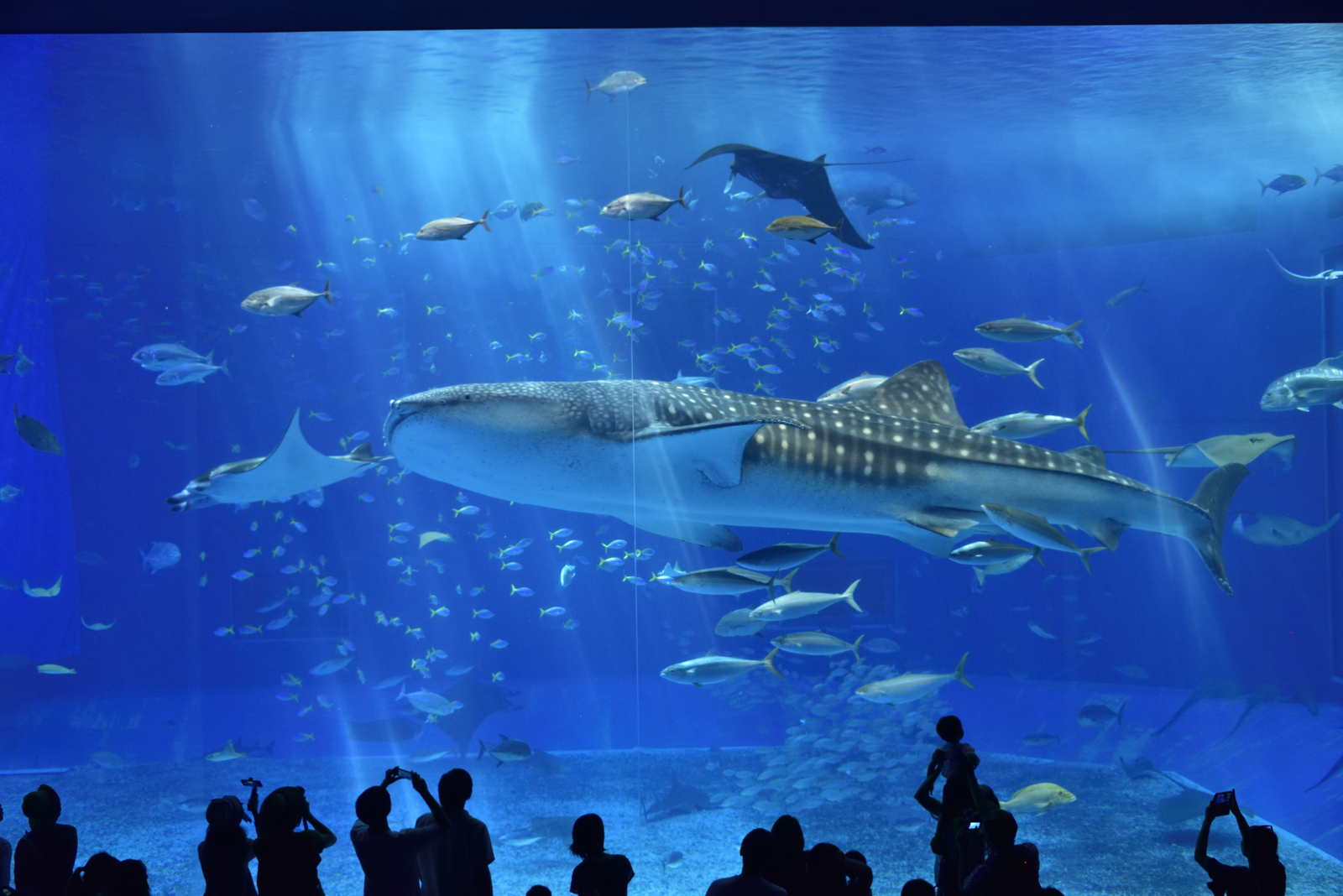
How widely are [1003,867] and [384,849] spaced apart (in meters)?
1.71

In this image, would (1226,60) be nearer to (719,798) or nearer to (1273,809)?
(1273,809)

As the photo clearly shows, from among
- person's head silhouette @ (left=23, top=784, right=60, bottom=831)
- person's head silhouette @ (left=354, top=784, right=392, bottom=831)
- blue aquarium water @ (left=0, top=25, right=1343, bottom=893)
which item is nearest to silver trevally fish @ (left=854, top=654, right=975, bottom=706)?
blue aquarium water @ (left=0, top=25, right=1343, bottom=893)

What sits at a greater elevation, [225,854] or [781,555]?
[225,854]

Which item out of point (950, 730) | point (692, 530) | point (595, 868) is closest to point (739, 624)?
point (692, 530)

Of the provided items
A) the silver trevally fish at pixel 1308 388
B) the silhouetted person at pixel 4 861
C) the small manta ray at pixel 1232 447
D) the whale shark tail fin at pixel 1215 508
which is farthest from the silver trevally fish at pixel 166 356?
the silver trevally fish at pixel 1308 388

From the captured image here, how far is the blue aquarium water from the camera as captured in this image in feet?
17.3

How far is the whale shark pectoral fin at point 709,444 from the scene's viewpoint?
2.87 meters

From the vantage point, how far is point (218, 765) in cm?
1145

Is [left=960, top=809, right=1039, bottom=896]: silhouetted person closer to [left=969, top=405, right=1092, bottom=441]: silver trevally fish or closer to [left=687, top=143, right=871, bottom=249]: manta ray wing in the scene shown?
[left=969, top=405, right=1092, bottom=441]: silver trevally fish

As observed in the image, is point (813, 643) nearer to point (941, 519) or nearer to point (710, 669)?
point (710, 669)

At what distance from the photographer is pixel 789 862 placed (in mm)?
2021

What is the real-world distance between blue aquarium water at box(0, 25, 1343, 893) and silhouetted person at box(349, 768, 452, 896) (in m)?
1.36

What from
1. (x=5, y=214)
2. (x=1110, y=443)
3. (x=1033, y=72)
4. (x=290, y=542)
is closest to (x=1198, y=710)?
(x=1110, y=443)

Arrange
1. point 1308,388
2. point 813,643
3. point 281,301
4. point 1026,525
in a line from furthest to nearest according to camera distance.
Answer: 1. point 1308,388
2. point 281,301
3. point 813,643
4. point 1026,525
